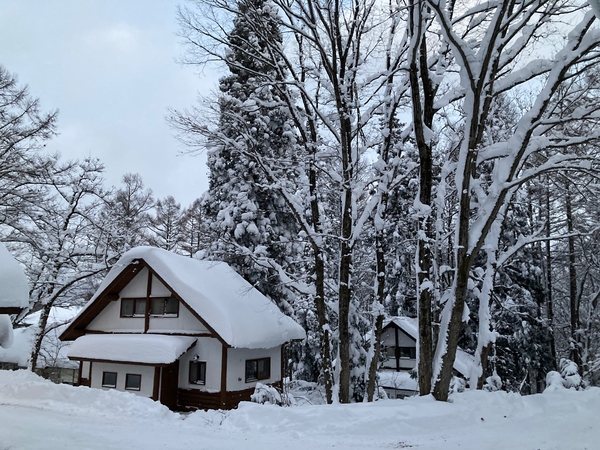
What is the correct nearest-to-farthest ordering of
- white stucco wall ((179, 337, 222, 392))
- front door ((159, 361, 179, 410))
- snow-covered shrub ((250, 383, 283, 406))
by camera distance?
1. snow-covered shrub ((250, 383, 283, 406))
2. white stucco wall ((179, 337, 222, 392))
3. front door ((159, 361, 179, 410))

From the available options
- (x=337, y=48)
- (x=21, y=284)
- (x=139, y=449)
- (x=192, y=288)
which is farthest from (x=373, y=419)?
(x=192, y=288)

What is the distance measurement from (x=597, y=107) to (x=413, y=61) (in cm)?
351

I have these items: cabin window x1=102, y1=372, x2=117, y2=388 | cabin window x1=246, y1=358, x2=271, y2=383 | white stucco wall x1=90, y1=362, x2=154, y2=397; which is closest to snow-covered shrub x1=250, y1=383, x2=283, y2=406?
cabin window x1=246, y1=358, x2=271, y2=383

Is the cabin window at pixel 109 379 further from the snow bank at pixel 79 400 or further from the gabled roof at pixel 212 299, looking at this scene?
the snow bank at pixel 79 400

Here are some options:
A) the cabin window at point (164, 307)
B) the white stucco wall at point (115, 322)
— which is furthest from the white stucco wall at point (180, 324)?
the white stucco wall at point (115, 322)

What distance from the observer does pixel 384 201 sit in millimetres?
12375

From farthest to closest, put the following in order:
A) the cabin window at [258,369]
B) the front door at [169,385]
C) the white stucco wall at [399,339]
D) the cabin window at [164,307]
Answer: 1. the white stucco wall at [399,339]
2. the cabin window at [164,307]
3. the cabin window at [258,369]
4. the front door at [169,385]

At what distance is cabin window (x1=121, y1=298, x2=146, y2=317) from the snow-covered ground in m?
9.72

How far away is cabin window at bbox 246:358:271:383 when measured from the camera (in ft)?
56.1

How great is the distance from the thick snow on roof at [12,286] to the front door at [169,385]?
9070 mm

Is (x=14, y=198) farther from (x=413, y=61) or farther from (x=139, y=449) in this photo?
(x=413, y=61)

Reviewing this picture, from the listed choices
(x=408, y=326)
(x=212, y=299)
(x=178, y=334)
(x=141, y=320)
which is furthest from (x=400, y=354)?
(x=141, y=320)

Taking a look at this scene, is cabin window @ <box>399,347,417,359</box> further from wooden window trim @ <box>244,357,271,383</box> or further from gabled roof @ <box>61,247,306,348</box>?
wooden window trim @ <box>244,357,271,383</box>

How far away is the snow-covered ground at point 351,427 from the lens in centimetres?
584
